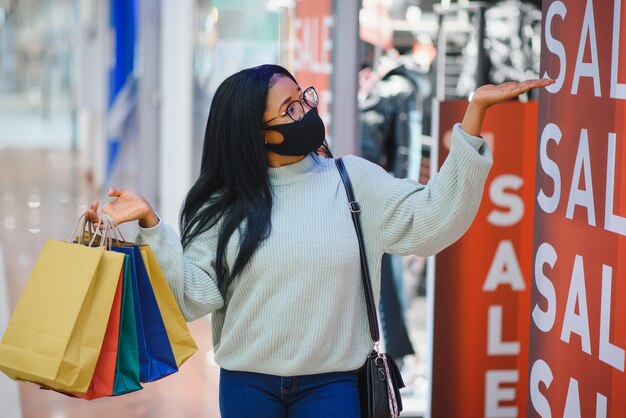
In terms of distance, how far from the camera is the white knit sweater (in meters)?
2.12

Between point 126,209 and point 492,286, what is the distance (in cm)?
170

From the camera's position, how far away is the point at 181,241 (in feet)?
7.36

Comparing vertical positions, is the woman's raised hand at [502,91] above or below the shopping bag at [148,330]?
above

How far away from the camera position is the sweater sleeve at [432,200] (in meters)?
2.04

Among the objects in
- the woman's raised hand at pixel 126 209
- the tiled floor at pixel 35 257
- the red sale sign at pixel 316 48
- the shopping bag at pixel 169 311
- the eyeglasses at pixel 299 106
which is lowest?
the tiled floor at pixel 35 257

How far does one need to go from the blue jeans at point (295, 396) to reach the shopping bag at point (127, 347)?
257 millimetres

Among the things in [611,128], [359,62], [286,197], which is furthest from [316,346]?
[359,62]

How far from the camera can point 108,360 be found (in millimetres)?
2004

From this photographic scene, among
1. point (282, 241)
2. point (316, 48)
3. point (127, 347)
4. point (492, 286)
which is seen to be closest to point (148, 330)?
point (127, 347)

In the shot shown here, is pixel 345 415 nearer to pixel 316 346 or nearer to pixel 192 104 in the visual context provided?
pixel 316 346

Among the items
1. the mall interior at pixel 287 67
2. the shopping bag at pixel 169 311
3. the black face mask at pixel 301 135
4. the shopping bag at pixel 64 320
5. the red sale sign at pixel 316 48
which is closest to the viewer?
the shopping bag at pixel 64 320

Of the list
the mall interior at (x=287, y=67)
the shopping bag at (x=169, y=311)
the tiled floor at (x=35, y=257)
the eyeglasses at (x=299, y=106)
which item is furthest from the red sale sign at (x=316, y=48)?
the shopping bag at (x=169, y=311)

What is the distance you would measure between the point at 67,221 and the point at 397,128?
536cm

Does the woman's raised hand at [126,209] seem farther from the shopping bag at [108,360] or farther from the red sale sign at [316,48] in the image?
the red sale sign at [316,48]
